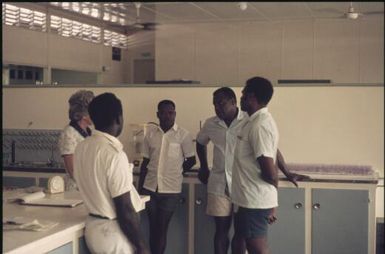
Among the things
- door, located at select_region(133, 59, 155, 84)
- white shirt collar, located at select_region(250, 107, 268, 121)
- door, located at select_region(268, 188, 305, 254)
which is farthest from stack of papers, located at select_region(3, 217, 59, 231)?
door, located at select_region(133, 59, 155, 84)

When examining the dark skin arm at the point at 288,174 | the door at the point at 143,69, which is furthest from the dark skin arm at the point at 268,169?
the door at the point at 143,69

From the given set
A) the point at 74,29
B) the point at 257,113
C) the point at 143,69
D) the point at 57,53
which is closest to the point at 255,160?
the point at 257,113

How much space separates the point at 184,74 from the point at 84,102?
233 inches

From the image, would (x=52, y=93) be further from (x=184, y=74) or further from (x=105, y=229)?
(x=184, y=74)

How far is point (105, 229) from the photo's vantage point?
7.95ft

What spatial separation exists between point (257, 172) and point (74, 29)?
6.20m

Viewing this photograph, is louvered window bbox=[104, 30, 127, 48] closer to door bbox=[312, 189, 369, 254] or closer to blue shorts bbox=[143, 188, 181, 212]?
blue shorts bbox=[143, 188, 181, 212]

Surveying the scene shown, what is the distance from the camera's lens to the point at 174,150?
162 inches

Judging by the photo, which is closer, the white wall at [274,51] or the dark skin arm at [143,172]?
the dark skin arm at [143,172]

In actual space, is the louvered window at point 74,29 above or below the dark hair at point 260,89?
above

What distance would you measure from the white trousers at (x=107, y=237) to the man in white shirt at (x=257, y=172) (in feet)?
2.98

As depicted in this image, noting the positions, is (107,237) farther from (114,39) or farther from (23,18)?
(114,39)

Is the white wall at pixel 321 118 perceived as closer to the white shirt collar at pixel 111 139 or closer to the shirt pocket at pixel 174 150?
the shirt pocket at pixel 174 150

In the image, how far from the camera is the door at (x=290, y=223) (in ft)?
13.4
